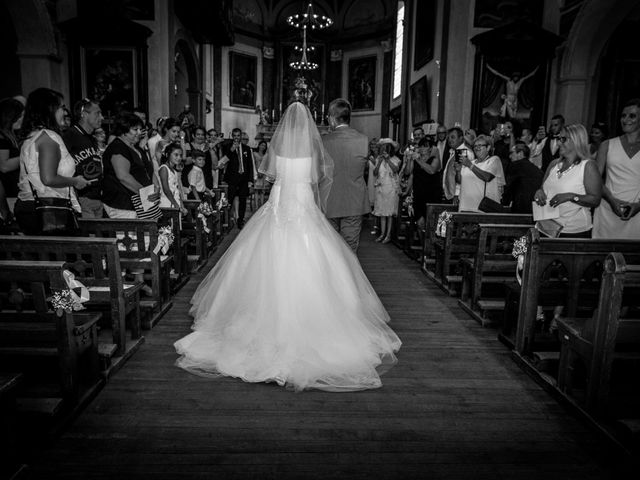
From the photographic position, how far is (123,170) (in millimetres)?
4062

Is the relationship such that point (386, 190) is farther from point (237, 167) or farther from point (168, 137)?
point (168, 137)

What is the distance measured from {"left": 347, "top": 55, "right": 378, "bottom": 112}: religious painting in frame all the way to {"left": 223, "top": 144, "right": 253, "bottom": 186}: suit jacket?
10700mm

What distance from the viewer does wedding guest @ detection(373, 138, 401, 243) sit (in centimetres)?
868

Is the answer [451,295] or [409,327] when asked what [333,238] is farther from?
[451,295]

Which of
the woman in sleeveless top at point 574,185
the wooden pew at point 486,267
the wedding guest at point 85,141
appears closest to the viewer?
the wedding guest at point 85,141

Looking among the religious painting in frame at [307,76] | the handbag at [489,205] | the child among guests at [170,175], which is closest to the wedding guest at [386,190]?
the handbag at [489,205]

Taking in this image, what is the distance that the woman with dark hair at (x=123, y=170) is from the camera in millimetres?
4062

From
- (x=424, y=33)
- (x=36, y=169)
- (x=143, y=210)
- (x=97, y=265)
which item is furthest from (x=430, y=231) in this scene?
(x=424, y=33)

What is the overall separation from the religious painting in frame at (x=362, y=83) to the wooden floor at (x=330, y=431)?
1673 centimetres

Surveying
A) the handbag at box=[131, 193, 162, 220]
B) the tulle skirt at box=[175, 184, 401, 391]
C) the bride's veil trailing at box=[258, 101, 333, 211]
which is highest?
the bride's veil trailing at box=[258, 101, 333, 211]

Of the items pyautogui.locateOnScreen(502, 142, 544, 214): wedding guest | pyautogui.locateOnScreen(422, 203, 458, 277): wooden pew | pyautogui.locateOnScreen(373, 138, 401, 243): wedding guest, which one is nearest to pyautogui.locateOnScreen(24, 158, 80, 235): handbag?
pyautogui.locateOnScreen(502, 142, 544, 214): wedding guest

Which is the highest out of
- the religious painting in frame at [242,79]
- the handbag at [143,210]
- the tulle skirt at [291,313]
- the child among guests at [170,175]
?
the religious painting in frame at [242,79]

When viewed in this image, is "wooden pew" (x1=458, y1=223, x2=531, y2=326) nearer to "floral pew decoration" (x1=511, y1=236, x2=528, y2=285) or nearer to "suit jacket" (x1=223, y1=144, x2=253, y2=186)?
"floral pew decoration" (x1=511, y1=236, x2=528, y2=285)

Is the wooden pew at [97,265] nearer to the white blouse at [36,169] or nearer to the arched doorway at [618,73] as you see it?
the white blouse at [36,169]
